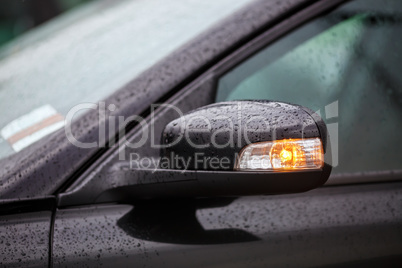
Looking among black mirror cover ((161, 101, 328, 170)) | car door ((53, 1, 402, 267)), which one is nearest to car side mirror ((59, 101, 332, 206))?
black mirror cover ((161, 101, 328, 170))

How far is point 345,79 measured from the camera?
1.56 m

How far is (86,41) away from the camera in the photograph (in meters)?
1.69

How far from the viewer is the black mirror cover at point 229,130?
42.9 inches

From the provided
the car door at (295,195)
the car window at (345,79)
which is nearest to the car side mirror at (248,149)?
the car door at (295,195)

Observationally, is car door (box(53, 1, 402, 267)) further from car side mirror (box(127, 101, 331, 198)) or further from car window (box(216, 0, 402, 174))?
car side mirror (box(127, 101, 331, 198))

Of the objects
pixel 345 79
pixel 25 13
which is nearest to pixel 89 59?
pixel 345 79

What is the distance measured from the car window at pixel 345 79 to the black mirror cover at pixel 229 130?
245 millimetres

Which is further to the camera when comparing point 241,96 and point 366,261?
point 241,96

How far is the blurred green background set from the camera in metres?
7.15

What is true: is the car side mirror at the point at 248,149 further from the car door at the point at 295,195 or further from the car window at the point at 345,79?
the car window at the point at 345,79

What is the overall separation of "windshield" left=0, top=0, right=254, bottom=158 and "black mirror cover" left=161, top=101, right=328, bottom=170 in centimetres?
29

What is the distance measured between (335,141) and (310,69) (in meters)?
0.22

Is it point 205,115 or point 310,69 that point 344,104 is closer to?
point 310,69

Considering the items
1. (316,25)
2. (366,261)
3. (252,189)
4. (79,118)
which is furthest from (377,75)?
(79,118)
